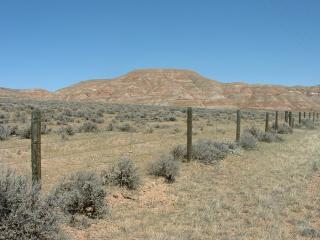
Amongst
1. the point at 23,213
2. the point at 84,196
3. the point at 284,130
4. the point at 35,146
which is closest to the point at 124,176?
the point at 84,196

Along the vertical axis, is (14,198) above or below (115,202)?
above

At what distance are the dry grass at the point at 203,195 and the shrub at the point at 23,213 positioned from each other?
0.99 meters

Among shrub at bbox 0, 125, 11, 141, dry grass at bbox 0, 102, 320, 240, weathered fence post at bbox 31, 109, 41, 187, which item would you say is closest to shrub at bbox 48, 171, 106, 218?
dry grass at bbox 0, 102, 320, 240

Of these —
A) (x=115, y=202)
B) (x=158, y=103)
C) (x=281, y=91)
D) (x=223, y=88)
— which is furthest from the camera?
(x=223, y=88)

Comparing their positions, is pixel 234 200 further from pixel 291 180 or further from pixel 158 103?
pixel 158 103

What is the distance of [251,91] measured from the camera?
140875 millimetres

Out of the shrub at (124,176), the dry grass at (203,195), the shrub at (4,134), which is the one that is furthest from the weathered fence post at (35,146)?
the shrub at (4,134)

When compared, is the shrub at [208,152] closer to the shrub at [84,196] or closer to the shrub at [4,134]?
the shrub at [84,196]

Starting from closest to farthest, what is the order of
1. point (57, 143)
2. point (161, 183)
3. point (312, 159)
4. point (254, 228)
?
point (254, 228) < point (161, 183) < point (312, 159) < point (57, 143)

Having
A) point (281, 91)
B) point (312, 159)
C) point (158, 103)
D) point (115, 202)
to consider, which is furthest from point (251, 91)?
point (115, 202)

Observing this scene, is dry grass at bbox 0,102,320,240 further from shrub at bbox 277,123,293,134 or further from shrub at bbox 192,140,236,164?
shrub at bbox 277,123,293,134

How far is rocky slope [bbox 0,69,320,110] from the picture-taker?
128 metres

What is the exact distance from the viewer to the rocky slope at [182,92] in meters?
128

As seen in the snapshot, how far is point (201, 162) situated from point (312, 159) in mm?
5305
